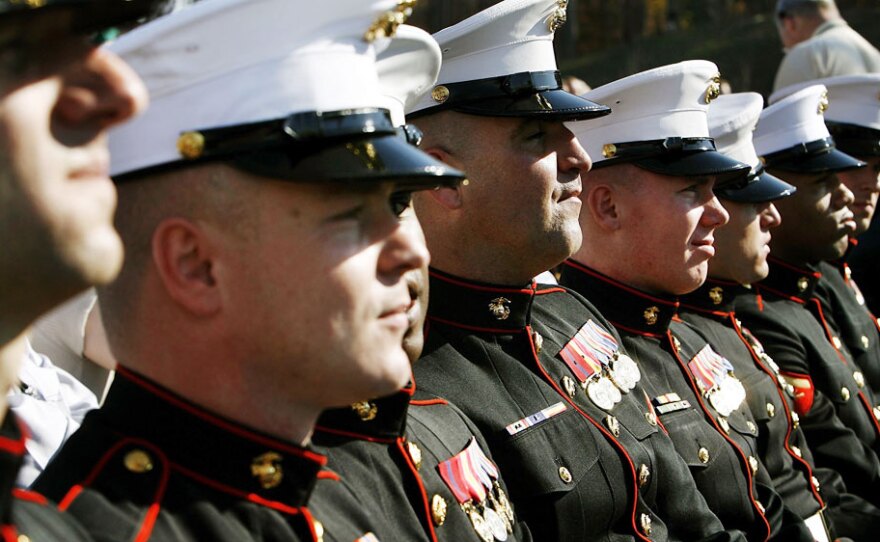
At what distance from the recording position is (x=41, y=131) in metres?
1.44

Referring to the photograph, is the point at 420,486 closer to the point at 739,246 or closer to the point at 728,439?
the point at 728,439

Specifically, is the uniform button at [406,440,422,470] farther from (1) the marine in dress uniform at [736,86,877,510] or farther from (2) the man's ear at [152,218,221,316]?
(1) the marine in dress uniform at [736,86,877,510]

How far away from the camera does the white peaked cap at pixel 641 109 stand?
13.5ft

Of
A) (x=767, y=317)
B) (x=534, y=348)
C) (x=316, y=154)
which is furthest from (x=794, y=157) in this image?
(x=316, y=154)

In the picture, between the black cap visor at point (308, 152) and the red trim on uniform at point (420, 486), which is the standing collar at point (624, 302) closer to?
the red trim on uniform at point (420, 486)

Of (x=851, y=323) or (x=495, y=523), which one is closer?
(x=495, y=523)

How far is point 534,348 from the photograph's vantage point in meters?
3.30

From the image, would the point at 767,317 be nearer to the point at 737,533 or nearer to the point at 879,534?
the point at 879,534

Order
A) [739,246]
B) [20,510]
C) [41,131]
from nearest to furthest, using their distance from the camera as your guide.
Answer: [41,131] < [20,510] < [739,246]

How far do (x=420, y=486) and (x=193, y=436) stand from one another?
0.67m

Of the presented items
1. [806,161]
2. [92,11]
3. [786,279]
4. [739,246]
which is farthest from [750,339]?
[92,11]

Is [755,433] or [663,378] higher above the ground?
[663,378]

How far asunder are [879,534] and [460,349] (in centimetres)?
241

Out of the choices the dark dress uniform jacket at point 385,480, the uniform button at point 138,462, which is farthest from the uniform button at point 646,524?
the uniform button at point 138,462
